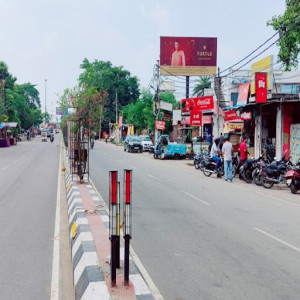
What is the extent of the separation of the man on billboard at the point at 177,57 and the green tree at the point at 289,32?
25.0 metres

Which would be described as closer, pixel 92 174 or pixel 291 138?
pixel 92 174

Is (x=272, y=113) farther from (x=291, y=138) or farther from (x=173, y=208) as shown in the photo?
(x=173, y=208)

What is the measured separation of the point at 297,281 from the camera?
5.20m

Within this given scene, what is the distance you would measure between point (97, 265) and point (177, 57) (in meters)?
44.9

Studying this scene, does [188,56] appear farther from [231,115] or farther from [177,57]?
[231,115]

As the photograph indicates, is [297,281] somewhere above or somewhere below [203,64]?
below

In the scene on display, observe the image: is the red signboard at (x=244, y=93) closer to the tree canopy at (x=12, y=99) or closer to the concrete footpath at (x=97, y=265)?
the concrete footpath at (x=97, y=265)

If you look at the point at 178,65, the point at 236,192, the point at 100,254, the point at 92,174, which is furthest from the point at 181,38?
the point at 100,254

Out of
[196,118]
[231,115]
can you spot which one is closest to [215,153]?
[231,115]

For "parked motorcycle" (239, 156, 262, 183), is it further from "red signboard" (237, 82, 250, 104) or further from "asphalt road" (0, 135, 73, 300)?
"asphalt road" (0, 135, 73, 300)

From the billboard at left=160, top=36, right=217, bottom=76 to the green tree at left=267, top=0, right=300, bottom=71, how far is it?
24639mm

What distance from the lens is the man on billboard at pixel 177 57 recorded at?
157ft

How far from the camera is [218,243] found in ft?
22.9

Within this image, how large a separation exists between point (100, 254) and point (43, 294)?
1074 mm
